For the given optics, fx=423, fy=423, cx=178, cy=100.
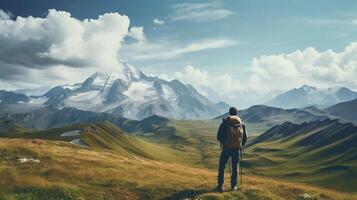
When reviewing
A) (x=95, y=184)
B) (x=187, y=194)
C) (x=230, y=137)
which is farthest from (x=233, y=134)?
(x=95, y=184)

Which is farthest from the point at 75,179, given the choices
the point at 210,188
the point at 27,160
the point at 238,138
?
the point at 238,138

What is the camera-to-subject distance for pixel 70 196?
33.3 m

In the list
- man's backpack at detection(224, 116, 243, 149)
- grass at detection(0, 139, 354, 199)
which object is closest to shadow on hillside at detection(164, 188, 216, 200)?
grass at detection(0, 139, 354, 199)

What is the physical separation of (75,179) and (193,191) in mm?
10947

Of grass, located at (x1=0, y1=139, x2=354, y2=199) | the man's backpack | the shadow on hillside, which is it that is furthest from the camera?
grass, located at (x1=0, y1=139, x2=354, y2=199)

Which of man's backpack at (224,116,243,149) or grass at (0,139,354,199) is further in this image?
grass at (0,139,354,199)

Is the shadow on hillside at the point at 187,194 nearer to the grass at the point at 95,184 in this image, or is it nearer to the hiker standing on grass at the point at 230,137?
the grass at the point at 95,184

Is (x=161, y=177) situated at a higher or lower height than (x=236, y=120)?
lower

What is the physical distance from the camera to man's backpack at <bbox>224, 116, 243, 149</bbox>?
104ft

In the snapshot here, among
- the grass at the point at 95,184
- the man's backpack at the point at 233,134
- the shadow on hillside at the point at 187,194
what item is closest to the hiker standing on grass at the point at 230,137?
the man's backpack at the point at 233,134

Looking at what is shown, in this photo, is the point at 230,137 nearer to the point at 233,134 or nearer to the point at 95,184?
the point at 233,134

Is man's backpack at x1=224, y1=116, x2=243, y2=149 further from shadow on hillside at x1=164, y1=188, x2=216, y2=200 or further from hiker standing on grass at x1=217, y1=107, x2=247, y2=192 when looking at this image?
shadow on hillside at x1=164, y1=188, x2=216, y2=200

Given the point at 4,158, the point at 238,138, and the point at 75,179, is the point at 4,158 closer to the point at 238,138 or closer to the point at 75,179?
the point at 75,179

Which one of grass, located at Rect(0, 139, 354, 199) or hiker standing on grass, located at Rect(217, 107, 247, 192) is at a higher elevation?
hiker standing on grass, located at Rect(217, 107, 247, 192)
